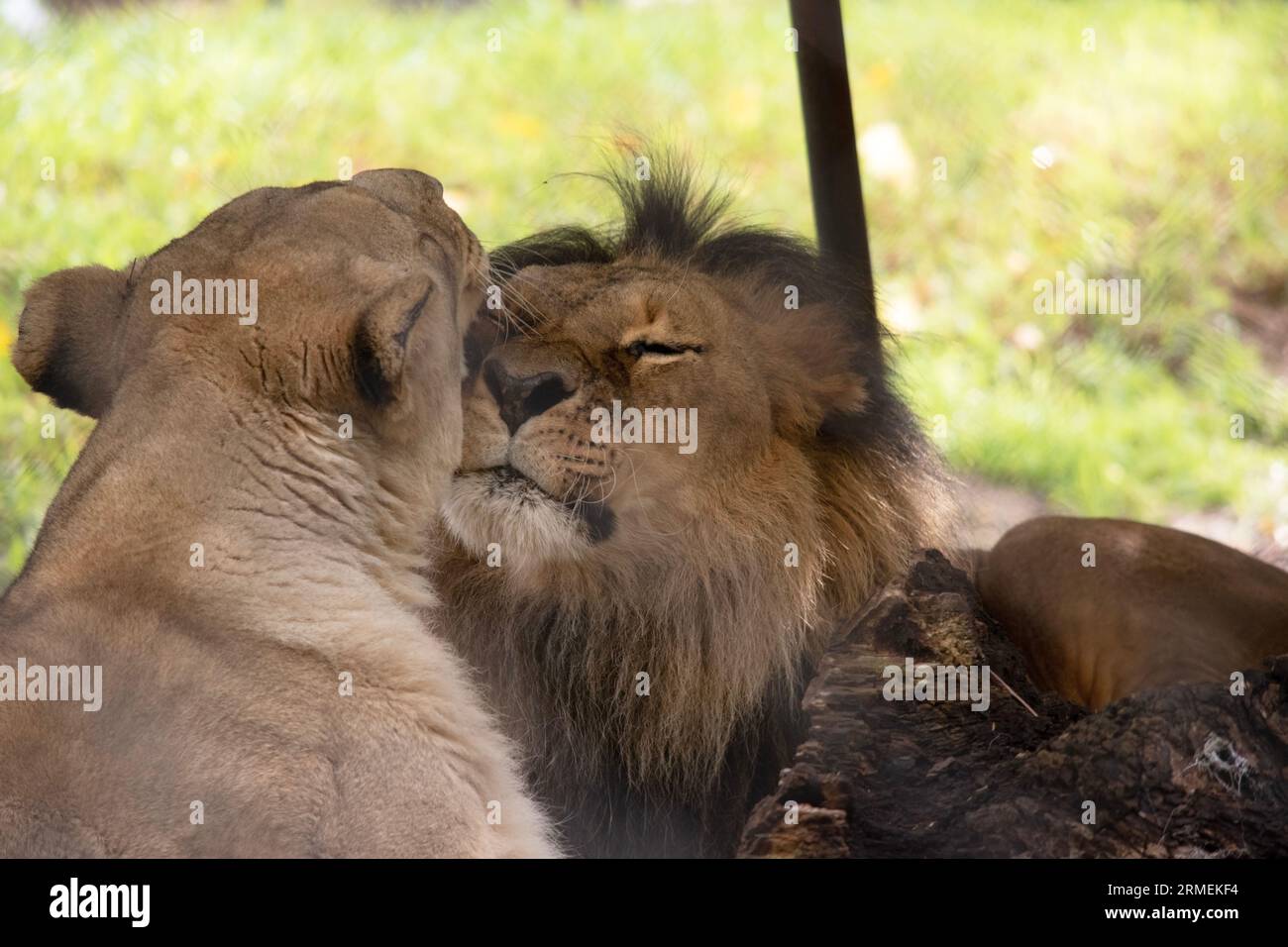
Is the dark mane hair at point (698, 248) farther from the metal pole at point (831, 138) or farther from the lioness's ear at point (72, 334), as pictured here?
the lioness's ear at point (72, 334)

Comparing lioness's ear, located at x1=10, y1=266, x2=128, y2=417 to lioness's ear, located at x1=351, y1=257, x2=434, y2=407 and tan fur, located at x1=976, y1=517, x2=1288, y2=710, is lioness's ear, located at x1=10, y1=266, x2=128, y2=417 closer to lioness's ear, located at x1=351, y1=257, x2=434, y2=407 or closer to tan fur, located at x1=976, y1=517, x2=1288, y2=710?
lioness's ear, located at x1=351, y1=257, x2=434, y2=407

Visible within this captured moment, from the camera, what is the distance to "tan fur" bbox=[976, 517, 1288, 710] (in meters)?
3.55

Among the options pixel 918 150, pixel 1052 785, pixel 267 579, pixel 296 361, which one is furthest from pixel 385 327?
pixel 918 150

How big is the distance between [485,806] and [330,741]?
285mm

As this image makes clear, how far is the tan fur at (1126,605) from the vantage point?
355 cm

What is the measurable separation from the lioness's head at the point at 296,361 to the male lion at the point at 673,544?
398mm

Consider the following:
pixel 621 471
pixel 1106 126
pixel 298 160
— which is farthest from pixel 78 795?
pixel 1106 126

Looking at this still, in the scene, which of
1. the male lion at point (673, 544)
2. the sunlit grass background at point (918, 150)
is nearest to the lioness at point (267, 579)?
the male lion at point (673, 544)

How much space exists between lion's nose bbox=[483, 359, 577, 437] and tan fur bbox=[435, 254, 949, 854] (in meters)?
0.06

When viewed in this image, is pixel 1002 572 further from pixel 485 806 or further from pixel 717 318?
pixel 485 806

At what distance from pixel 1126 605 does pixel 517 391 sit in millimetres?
1574

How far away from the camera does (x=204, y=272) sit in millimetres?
2682

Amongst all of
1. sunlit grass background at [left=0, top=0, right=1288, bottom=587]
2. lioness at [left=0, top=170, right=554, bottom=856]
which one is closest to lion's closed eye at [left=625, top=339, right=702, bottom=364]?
lioness at [left=0, top=170, right=554, bottom=856]
